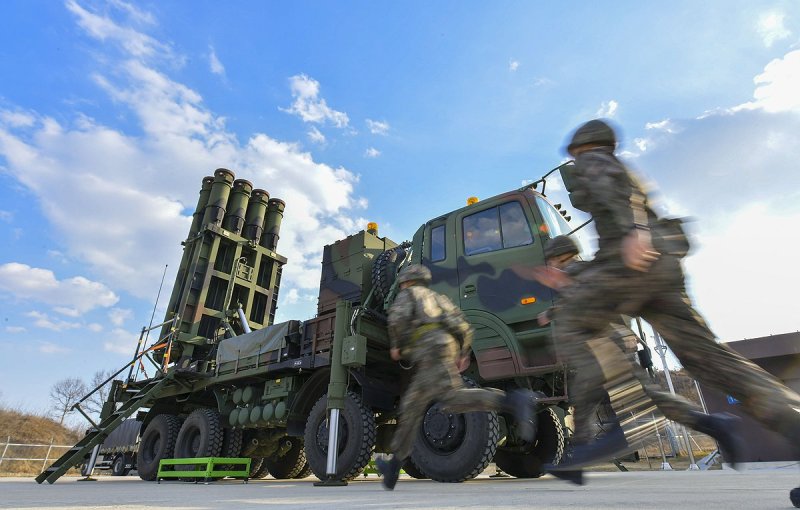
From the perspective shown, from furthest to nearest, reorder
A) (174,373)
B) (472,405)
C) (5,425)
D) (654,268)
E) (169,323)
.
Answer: (5,425) < (169,323) < (174,373) < (472,405) < (654,268)

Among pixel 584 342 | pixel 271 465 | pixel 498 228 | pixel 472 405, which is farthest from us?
pixel 271 465

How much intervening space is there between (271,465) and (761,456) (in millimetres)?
12872

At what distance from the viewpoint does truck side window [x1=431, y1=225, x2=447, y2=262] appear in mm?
5922

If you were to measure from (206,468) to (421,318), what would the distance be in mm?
5710

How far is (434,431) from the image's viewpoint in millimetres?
4758

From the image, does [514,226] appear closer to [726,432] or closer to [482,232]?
[482,232]

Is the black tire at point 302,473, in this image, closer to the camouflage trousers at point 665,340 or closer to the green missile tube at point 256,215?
the green missile tube at point 256,215

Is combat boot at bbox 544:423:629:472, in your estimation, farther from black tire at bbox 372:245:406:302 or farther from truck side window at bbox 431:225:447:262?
black tire at bbox 372:245:406:302

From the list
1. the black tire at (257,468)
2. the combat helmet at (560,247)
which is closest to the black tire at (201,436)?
the black tire at (257,468)

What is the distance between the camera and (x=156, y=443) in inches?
363

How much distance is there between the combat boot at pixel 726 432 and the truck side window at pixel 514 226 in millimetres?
3408

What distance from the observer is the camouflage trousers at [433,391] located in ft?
9.86

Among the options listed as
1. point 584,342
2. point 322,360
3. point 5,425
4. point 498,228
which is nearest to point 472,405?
point 584,342

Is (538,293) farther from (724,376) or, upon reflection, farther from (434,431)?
(724,376)
